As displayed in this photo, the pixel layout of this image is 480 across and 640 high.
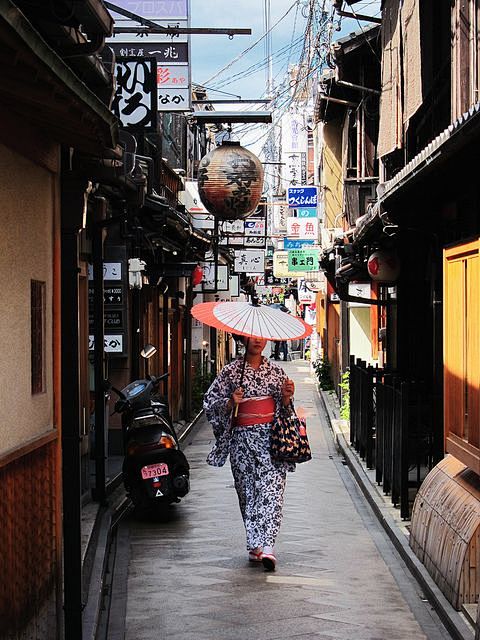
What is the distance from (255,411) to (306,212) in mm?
26879

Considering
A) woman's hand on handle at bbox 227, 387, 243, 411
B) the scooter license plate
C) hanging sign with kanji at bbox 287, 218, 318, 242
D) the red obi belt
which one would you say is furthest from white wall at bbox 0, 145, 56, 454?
hanging sign with kanji at bbox 287, 218, 318, 242

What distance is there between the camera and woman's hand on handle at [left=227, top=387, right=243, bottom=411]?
34.9 feet

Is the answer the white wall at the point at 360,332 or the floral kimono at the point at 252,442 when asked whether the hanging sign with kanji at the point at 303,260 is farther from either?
the floral kimono at the point at 252,442

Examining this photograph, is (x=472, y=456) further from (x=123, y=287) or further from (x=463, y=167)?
(x=123, y=287)

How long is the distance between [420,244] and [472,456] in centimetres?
823

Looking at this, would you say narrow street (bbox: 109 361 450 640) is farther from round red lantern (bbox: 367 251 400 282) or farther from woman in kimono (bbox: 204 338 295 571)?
round red lantern (bbox: 367 251 400 282)

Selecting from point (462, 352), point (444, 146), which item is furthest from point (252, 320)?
point (444, 146)

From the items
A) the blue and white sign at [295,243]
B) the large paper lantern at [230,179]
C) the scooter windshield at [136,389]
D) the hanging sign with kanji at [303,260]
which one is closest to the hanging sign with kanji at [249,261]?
the blue and white sign at [295,243]

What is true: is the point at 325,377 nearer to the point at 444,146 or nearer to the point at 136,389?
the point at 136,389

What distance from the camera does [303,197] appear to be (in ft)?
118

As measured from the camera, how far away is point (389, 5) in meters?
14.9

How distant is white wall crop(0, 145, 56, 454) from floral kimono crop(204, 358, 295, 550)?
332 centimetres

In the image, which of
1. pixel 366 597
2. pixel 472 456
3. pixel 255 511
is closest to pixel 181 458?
pixel 255 511

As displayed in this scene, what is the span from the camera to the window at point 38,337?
7.48m
